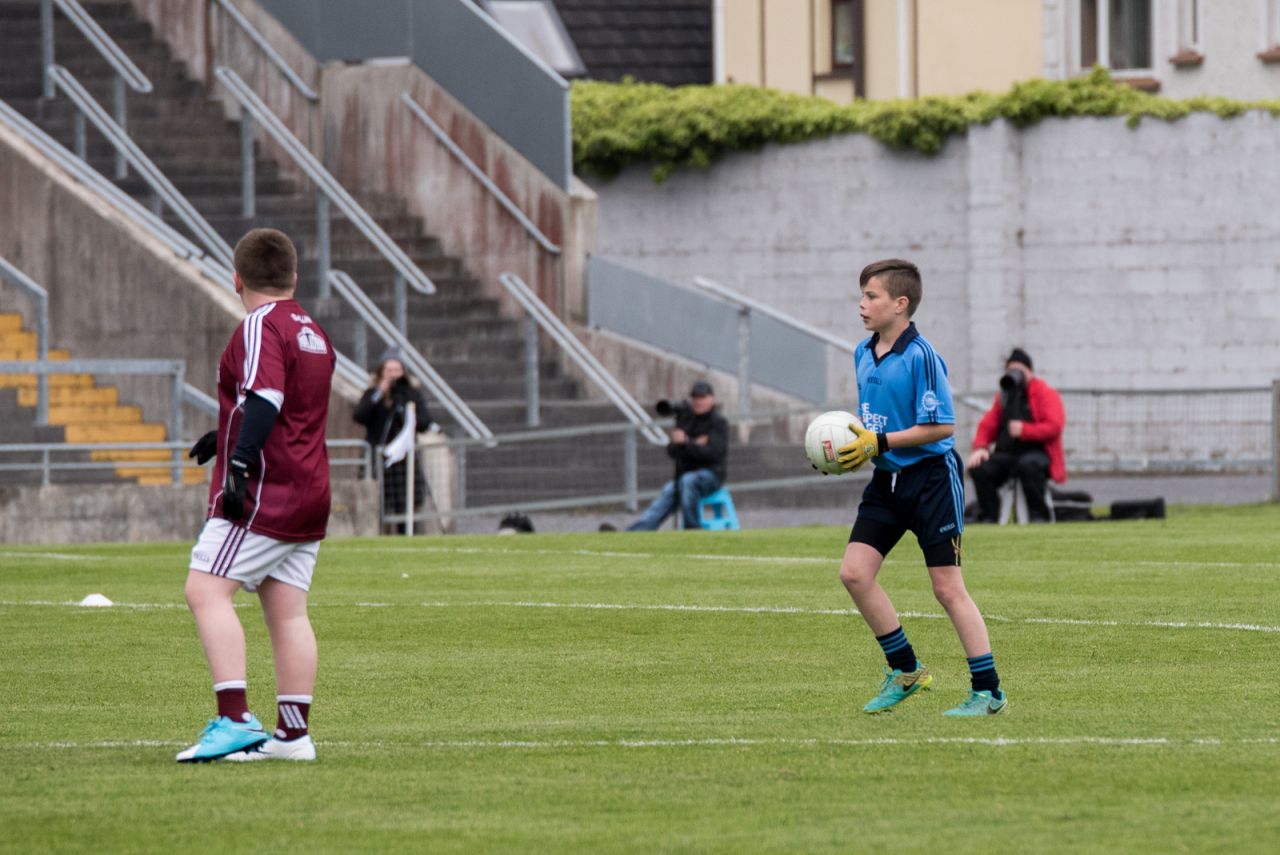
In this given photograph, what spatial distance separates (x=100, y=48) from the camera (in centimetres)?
2848

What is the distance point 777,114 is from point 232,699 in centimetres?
2571

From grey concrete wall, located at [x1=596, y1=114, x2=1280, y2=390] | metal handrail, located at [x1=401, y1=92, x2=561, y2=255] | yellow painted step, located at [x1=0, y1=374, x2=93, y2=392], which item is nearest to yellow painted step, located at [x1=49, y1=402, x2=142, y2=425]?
yellow painted step, located at [x1=0, y1=374, x2=93, y2=392]

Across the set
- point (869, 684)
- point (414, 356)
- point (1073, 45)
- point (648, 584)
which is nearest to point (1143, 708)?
point (869, 684)

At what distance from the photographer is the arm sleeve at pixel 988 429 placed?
21781 mm

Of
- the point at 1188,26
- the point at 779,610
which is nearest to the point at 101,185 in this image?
the point at 779,610

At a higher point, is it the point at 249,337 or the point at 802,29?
the point at 802,29

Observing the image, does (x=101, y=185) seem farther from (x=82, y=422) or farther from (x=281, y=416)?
(x=281, y=416)

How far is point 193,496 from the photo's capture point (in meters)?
22.4

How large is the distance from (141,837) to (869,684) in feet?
13.6

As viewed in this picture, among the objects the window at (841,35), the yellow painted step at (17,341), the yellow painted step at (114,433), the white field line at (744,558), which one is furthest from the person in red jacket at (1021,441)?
the window at (841,35)

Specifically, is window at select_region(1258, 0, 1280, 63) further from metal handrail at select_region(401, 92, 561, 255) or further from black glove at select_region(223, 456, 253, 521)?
black glove at select_region(223, 456, 253, 521)

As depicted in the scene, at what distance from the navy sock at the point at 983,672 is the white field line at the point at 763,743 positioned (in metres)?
0.61

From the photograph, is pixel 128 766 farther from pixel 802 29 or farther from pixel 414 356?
pixel 802 29

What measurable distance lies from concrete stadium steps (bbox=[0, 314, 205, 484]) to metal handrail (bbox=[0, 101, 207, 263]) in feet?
7.68
